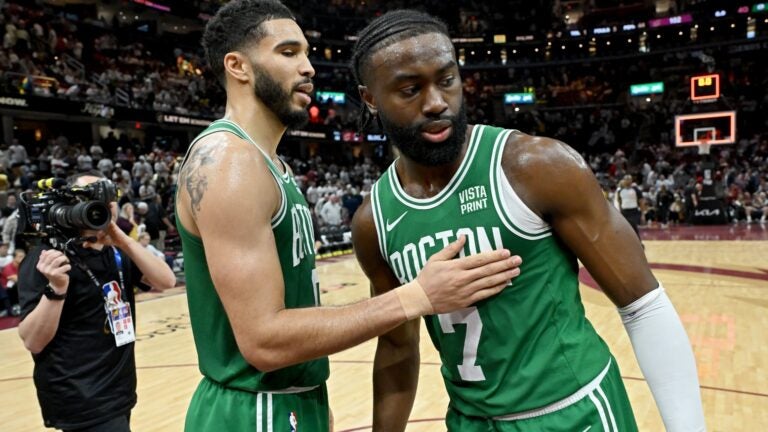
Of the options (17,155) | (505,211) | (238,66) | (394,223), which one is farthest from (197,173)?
(17,155)

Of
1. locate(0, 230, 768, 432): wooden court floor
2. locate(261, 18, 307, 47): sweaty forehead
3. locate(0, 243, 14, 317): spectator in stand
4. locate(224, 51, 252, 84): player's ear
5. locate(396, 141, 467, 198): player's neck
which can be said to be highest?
locate(261, 18, 307, 47): sweaty forehead

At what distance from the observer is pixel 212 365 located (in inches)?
70.2

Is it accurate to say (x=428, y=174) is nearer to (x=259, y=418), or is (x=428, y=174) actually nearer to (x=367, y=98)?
(x=367, y=98)

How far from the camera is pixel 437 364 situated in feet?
18.3

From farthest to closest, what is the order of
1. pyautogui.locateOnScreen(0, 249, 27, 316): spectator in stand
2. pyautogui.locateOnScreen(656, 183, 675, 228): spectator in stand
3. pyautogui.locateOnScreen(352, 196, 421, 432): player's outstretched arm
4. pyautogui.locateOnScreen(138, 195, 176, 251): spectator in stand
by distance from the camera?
pyautogui.locateOnScreen(656, 183, 675, 228): spectator in stand, pyautogui.locateOnScreen(138, 195, 176, 251): spectator in stand, pyautogui.locateOnScreen(0, 249, 27, 316): spectator in stand, pyautogui.locateOnScreen(352, 196, 421, 432): player's outstretched arm

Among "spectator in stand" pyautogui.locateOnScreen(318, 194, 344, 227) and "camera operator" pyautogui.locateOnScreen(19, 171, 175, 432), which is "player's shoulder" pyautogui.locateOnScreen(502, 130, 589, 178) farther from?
"spectator in stand" pyautogui.locateOnScreen(318, 194, 344, 227)

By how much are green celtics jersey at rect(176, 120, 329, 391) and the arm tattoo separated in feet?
0.23

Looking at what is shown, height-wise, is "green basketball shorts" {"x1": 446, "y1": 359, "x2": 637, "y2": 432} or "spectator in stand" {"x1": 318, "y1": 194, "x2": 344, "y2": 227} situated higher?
"green basketball shorts" {"x1": 446, "y1": 359, "x2": 637, "y2": 432}

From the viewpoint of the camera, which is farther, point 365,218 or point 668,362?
point 365,218

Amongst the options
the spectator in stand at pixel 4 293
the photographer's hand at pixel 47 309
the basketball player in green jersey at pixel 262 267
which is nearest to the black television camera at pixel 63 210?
the photographer's hand at pixel 47 309

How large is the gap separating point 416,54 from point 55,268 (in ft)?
6.29

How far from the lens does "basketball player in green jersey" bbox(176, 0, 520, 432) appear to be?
151 cm

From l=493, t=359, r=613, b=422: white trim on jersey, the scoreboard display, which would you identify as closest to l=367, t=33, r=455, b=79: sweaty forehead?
l=493, t=359, r=613, b=422: white trim on jersey

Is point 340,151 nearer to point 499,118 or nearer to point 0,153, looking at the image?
point 499,118
